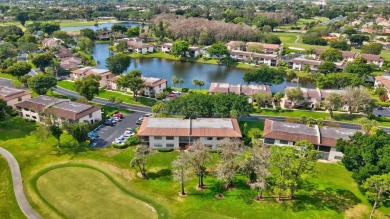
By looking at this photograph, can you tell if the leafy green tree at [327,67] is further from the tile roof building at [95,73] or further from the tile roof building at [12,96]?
the tile roof building at [12,96]

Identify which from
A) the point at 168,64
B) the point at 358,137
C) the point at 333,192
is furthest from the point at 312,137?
the point at 168,64

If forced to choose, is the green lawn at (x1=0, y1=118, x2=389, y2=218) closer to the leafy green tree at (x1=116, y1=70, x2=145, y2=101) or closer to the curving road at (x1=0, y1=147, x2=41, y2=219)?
the curving road at (x1=0, y1=147, x2=41, y2=219)

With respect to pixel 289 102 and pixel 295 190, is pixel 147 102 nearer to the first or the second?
pixel 289 102

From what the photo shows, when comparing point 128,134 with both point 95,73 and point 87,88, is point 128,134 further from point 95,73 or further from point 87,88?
point 95,73

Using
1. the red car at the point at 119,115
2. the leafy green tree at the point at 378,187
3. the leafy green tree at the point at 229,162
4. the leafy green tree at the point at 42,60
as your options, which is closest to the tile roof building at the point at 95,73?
the leafy green tree at the point at 42,60

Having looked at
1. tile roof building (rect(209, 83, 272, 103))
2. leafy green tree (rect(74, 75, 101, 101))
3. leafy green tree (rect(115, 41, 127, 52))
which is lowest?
tile roof building (rect(209, 83, 272, 103))


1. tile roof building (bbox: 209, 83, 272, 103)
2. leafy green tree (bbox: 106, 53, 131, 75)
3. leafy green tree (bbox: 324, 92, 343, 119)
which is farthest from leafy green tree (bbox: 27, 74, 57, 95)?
leafy green tree (bbox: 324, 92, 343, 119)
